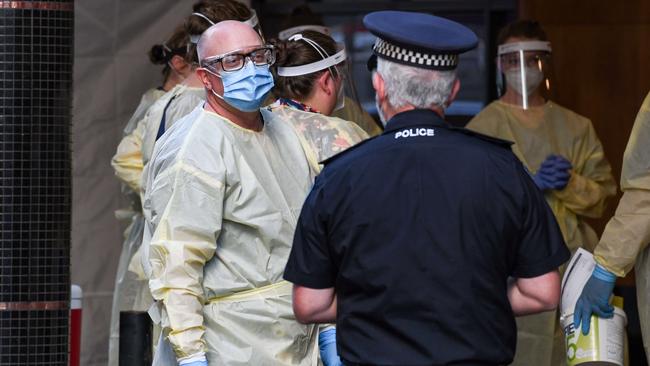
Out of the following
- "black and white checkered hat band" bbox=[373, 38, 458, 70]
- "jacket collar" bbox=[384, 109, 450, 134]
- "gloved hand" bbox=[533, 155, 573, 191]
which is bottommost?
"gloved hand" bbox=[533, 155, 573, 191]

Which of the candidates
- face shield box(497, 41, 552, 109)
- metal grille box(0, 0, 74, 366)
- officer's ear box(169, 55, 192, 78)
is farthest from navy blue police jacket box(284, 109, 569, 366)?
face shield box(497, 41, 552, 109)

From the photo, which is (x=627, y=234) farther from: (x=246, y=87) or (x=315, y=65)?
(x=246, y=87)

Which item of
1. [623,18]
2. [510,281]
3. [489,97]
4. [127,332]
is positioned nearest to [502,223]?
[510,281]

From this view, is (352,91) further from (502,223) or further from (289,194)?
(502,223)

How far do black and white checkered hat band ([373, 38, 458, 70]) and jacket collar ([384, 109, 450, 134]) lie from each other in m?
0.11

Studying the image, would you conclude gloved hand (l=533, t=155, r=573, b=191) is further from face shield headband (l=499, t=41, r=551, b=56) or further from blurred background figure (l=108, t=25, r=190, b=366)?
blurred background figure (l=108, t=25, r=190, b=366)

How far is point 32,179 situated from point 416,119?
2183 mm

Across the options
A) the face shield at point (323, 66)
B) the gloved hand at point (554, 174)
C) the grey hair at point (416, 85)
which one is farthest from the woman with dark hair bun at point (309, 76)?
the gloved hand at point (554, 174)

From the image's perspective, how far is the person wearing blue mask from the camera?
4.00m

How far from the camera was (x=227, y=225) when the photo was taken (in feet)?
13.4

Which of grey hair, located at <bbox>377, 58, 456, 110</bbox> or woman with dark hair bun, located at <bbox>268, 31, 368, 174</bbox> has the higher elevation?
grey hair, located at <bbox>377, 58, 456, 110</bbox>

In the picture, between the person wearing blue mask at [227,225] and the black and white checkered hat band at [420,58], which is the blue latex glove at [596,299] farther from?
the black and white checkered hat band at [420,58]

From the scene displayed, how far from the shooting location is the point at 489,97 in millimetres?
8570

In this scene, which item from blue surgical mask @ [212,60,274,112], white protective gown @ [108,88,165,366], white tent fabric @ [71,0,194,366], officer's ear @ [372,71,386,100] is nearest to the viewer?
officer's ear @ [372,71,386,100]
